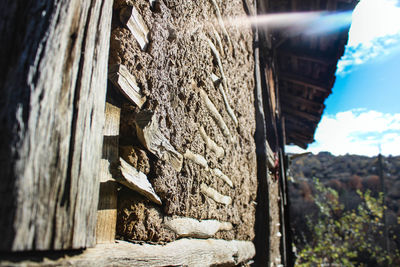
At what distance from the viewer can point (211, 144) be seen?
5.34 feet

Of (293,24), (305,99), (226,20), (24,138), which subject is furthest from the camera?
(305,99)

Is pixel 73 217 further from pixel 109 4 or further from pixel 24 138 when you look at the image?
pixel 109 4

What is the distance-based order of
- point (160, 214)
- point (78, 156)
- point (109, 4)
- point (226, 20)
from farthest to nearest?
point (226, 20), point (160, 214), point (109, 4), point (78, 156)

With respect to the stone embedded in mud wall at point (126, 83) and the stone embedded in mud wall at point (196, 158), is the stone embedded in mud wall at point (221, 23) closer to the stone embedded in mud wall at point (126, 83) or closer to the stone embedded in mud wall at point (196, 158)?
the stone embedded in mud wall at point (196, 158)

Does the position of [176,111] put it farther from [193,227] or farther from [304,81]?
[304,81]

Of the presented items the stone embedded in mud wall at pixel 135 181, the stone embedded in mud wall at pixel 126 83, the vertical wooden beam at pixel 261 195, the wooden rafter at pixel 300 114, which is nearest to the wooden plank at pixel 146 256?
the stone embedded in mud wall at pixel 135 181

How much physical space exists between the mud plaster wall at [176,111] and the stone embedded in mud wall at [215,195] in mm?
29

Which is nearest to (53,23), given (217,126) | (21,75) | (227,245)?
(21,75)

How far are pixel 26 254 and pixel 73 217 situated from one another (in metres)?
0.10

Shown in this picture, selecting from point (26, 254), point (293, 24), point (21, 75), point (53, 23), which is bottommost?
point (26, 254)

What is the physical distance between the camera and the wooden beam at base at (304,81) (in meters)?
5.23

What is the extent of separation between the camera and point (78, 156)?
23.4 inches

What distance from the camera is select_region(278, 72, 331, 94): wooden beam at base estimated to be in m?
5.23

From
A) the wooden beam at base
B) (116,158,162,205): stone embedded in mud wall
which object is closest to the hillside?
the wooden beam at base
